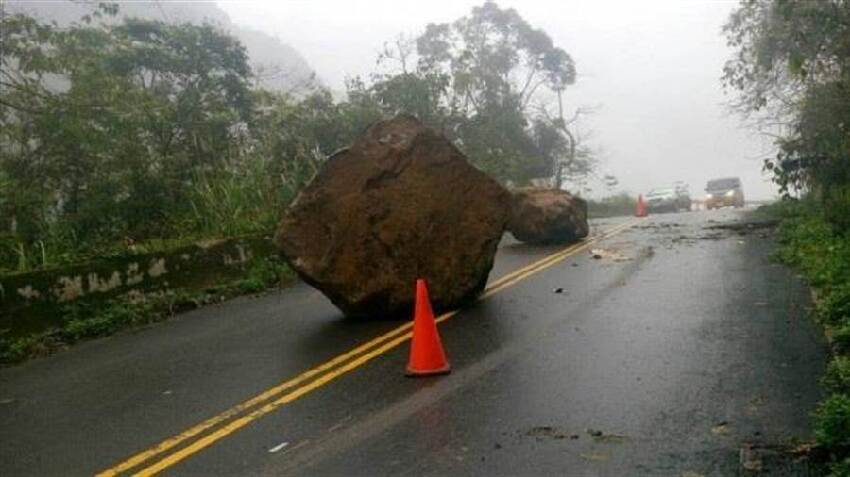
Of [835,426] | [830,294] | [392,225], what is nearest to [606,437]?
[835,426]

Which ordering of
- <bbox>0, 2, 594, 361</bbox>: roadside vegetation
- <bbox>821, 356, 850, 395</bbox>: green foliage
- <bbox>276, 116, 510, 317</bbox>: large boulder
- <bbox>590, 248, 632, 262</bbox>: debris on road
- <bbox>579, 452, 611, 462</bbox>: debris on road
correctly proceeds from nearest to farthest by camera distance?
<bbox>579, 452, 611, 462</bbox>: debris on road → <bbox>821, 356, 850, 395</bbox>: green foliage → <bbox>276, 116, 510, 317</bbox>: large boulder → <bbox>0, 2, 594, 361</bbox>: roadside vegetation → <bbox>590, 248, 632, 262</bbox>: debris on road

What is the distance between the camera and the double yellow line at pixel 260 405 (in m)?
5.29

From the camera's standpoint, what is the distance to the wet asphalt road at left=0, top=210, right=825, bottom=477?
5125 mm

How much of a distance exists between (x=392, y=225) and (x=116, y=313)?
12.8ft

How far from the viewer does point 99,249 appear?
12359 mm

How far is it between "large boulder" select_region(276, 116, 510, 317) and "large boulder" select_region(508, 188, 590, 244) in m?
7.47

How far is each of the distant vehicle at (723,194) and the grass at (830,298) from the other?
21.8 meters

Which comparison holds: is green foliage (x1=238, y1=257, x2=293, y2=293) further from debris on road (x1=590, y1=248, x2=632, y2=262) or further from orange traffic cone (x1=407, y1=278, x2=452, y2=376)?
orange traffic cone (x1=407, y1=278, x2=452, y2=376)

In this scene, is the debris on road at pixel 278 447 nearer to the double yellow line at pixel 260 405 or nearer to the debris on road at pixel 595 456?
the double yellow line at pixel 260 405

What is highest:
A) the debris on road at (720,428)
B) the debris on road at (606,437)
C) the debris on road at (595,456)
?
the debris on road at (606,437)

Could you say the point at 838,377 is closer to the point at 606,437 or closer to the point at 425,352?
the point at 606,437

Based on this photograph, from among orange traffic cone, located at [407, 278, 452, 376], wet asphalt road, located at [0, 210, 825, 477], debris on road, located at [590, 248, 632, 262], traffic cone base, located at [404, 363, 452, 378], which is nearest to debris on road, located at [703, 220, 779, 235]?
debris on road, located at [590, 248, 632, 262]

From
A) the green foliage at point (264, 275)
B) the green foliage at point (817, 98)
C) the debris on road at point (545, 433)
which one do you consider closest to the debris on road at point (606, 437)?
the debris on road at point (545, 433)

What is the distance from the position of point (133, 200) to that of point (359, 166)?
593 centimetres
